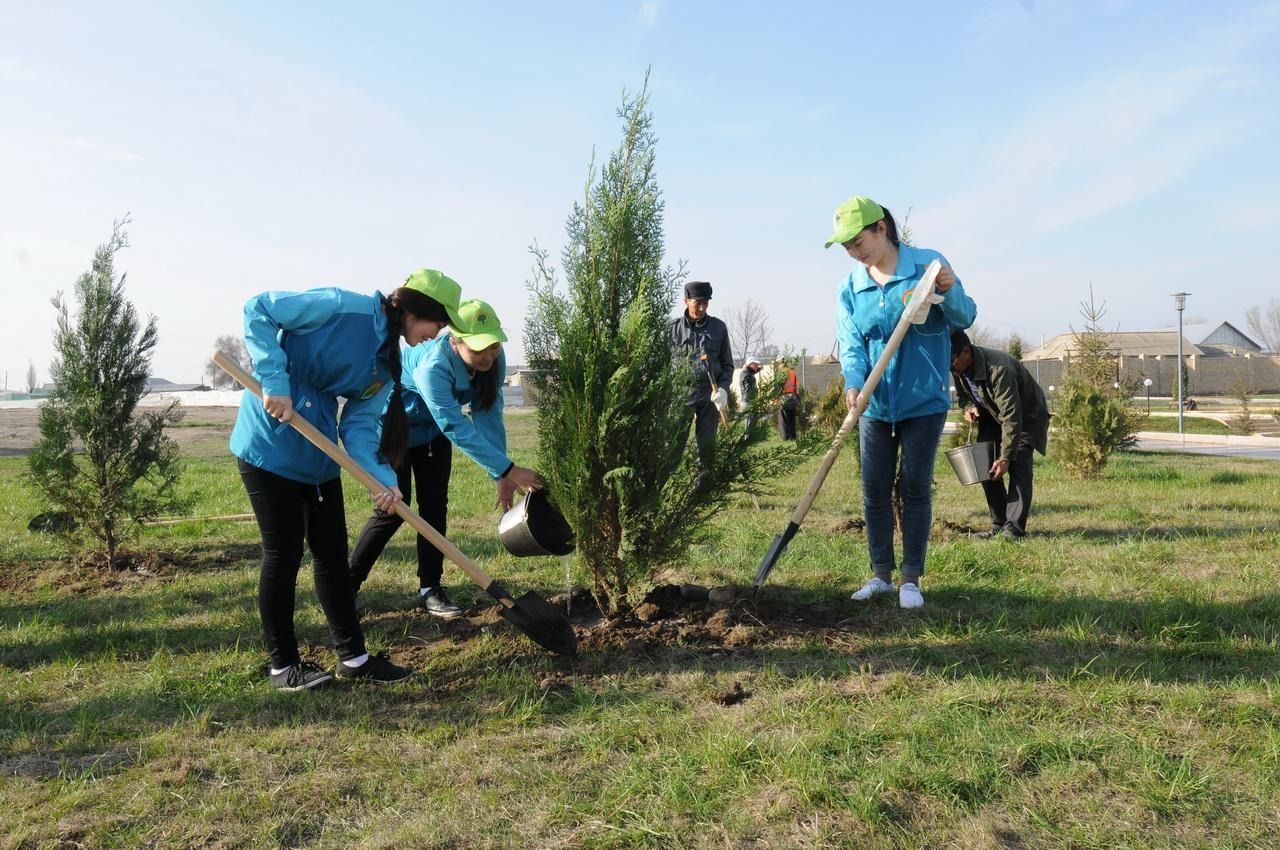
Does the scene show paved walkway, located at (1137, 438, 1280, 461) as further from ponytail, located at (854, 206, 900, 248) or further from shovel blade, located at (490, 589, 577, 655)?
shovel blade, located at (490, 589, 577, 655)

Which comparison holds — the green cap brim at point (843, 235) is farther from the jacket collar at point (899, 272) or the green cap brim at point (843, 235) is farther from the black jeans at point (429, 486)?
the black jeans at point (429, 486)

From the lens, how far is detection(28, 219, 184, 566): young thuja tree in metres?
5.72

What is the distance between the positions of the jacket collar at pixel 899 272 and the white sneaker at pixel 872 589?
1.49 metres

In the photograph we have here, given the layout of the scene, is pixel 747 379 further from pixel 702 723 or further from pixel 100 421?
pixel 702 723

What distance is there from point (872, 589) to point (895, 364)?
1161 millimetres

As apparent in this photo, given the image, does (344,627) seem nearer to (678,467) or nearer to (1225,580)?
(678,467)

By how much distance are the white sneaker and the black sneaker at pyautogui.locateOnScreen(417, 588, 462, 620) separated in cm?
202

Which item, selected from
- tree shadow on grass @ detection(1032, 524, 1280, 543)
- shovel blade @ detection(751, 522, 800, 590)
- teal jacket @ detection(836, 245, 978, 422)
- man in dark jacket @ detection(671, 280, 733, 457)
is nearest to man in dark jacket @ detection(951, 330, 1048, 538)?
tree shadow on grass @ detection(1032, 524, 1280, 543)

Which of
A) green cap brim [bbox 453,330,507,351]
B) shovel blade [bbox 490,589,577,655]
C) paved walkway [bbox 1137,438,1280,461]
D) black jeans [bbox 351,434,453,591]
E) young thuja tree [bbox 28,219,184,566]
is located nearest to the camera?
shovel blade [bbox 490,589,577,655]

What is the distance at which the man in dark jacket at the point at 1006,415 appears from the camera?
6141 millimetres

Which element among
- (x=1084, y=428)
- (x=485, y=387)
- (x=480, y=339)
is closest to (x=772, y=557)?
(x=485, y=387)

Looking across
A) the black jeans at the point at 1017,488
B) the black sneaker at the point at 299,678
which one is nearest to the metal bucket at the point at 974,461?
the black jeans at the point at 1017,488

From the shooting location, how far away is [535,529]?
4.01 m

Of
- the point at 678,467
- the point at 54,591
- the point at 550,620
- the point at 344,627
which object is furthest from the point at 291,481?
the point at 54,591
